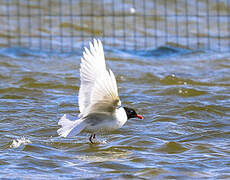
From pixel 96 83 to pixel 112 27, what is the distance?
433 inches

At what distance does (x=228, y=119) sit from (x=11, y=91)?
148 inches

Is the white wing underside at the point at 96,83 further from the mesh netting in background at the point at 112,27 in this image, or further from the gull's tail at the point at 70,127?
the mesh netting in background at the point at 112,27

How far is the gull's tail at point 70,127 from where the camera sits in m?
5.97

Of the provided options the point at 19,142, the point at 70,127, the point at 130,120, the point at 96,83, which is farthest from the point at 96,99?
the point at 130,120

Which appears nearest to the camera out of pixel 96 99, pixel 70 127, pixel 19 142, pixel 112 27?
pixel 96 99

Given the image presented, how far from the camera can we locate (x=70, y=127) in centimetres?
609

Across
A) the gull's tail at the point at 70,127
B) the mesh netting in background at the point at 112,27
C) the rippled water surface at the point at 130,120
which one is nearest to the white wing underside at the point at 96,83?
the gull's tail at the point at 70,127

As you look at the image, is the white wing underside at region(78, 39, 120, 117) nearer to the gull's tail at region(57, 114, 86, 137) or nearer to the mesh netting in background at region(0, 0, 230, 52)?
the gull's tail at region(57, 114, 86, 137)

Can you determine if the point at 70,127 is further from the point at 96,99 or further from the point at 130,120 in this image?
the point at 130,120

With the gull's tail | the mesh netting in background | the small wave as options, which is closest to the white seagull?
the gull's tail

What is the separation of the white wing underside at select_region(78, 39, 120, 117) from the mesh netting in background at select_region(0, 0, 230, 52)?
625 cm

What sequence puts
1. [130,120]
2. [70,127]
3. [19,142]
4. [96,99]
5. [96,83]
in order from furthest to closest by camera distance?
[130,120]
[19,142]
[70,127]
[96,99]
[96,83]

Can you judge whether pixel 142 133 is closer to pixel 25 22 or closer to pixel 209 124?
pixel 209 124

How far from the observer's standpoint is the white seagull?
5.62m
